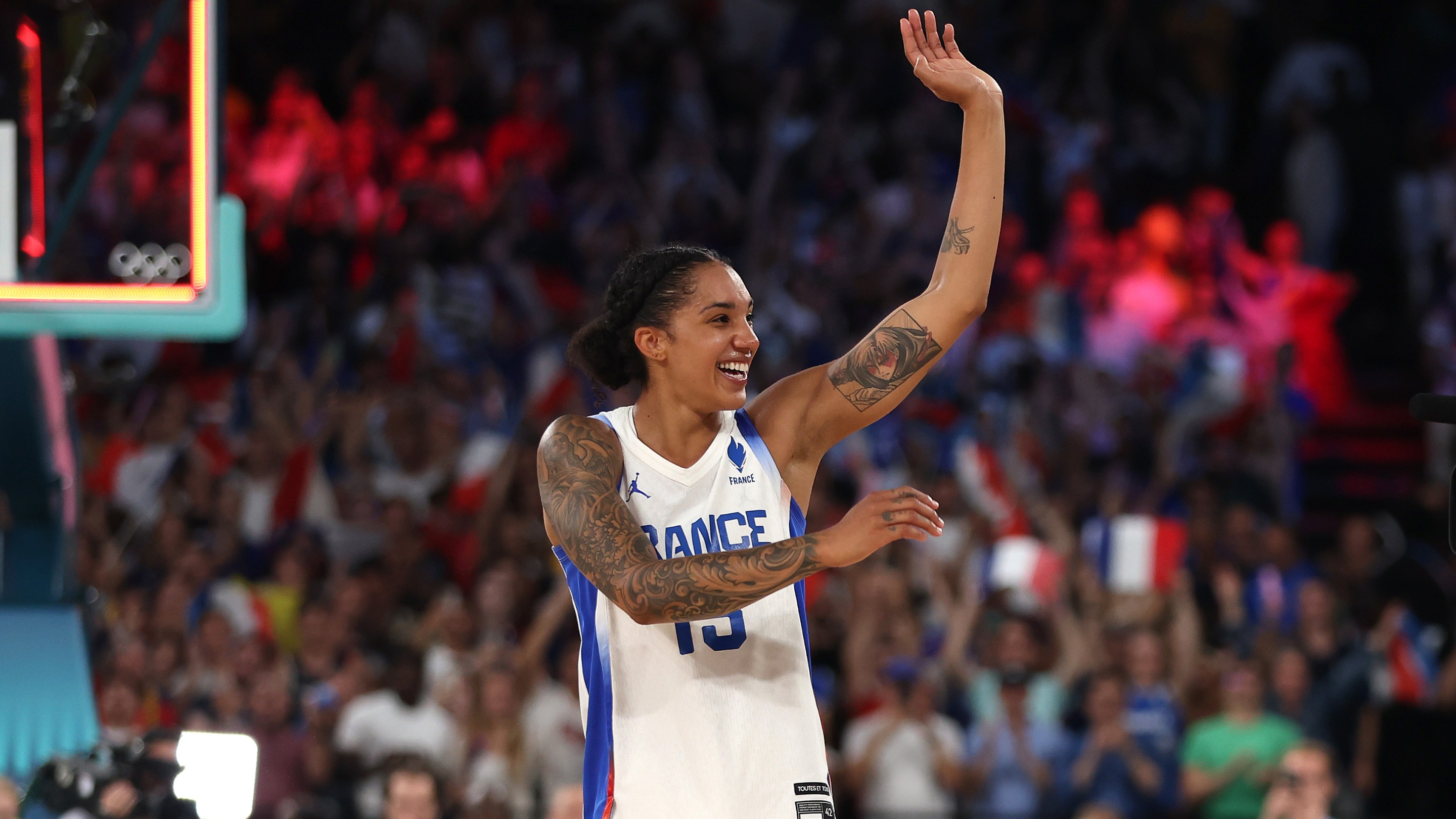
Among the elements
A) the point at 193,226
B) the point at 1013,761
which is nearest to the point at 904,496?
the point at 193,226

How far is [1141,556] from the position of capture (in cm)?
844

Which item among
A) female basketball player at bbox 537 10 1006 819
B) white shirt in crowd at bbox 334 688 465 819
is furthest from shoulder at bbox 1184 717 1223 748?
female basketball player at bbox 537 10 1006 819

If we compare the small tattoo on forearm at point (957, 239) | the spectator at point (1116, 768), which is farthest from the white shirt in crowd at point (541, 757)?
the small tattoo on forearm at point (957, 239)

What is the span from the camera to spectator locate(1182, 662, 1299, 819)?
24.5 ft

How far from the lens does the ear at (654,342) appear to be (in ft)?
11.3

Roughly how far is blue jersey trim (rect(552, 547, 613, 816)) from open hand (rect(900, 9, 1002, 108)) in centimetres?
131

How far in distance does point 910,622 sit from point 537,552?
6.96 ft

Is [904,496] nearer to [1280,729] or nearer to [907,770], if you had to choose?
[907,770]

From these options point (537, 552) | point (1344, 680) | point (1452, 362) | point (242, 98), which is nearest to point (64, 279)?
point (537, 552)

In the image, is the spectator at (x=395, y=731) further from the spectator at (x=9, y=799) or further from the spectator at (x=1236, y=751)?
the spectator at (x=1236, y=751)

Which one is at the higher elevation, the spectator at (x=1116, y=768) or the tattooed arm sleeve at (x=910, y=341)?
the tattooed arm sleeve at (x=910, y=341)

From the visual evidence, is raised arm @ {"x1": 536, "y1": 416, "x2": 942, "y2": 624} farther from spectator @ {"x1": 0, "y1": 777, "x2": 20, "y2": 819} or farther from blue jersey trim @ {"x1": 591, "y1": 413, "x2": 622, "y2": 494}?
spectator @ {"x1": 0, "y1": 777, "x2": 20, "y2": 819}

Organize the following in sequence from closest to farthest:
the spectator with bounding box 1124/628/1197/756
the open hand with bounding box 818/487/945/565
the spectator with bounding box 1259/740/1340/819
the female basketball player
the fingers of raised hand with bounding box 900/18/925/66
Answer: the open hand with bounding box 818/487/945/565
the female basketball player
the fingers of raised hand with bounding box 900/18/925/66
the spectator with bounding box 1259/740/1340/819
the spectator with bounding box 1124/628/1197/756

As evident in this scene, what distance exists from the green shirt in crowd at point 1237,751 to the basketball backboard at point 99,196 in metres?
5.18
